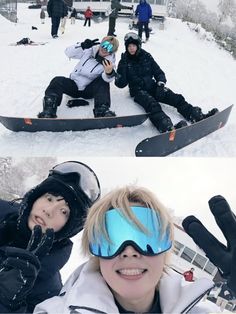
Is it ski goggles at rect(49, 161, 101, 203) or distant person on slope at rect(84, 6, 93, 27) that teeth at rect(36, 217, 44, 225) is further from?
distant person on slope at rect(84, 6, 93, 27)

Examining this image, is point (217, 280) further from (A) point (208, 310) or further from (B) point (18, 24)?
(B) point (18, 24)

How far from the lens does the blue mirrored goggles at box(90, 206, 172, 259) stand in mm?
989

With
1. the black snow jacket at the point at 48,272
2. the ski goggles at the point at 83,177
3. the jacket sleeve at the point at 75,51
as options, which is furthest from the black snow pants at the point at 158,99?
the black snow jacket at the point at 48,272

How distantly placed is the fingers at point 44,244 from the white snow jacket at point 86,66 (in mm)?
1128

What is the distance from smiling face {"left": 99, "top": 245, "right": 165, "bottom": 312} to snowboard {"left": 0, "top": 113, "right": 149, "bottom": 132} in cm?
98

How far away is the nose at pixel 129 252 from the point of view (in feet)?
3.26

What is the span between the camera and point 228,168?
1689 mm

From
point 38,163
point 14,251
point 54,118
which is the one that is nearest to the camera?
point 14,251

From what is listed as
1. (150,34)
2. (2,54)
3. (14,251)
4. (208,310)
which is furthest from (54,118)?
(208,310)

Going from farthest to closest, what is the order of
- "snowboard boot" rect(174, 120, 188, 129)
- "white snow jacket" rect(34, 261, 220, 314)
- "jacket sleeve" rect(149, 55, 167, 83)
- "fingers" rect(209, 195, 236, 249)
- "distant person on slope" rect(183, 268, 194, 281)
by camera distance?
"jacket sleeve" rect(149, 55, 167, 83)
"snowboard boot" rect(174, 120, 188, 129)
"distant person on slope" rect(183, 268, 194, 281)
"fingers" rect(209, 195, 236, 249)
"white snow jacket" rect(34, 261, 220, 314)

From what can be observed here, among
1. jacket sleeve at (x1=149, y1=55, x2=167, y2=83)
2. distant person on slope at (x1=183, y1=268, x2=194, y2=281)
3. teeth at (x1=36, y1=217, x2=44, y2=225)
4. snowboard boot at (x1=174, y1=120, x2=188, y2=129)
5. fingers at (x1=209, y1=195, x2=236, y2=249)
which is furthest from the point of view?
jacket sleeve at (x1=149, y1=55, x2=167, y2=83)

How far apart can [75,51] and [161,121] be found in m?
0.54

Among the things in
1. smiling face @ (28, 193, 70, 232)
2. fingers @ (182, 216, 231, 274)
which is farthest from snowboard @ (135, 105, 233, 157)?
fingers @ (182, 216, 231, 274)

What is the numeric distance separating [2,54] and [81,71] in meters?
0.39
